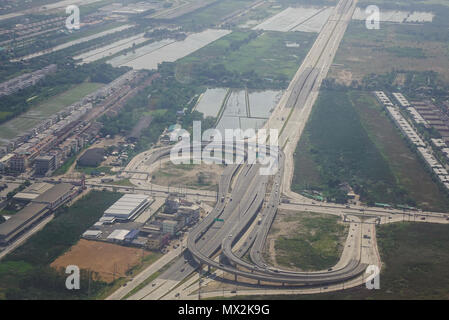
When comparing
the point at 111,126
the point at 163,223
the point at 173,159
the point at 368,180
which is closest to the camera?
the point at 163,223

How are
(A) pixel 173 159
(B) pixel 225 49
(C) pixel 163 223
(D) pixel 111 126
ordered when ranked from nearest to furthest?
1. (C) pixel 163 223
2. (A) pixel 173 159
3. (D) pixel 111 126
4. (B) pixel 225 49

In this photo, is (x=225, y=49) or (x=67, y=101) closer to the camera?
(x=67, y=101)

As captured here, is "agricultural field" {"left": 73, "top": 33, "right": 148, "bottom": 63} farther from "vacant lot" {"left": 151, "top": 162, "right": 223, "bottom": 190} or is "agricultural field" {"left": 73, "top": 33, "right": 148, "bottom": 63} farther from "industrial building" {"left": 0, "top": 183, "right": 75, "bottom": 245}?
"industrial building" {"left": 0, "top": 183, "right": 75, "bottom": 245}

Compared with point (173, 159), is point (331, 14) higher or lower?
higher

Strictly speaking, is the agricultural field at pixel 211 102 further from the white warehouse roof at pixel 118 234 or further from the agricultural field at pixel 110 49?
the white warehouse roof at pixel 118 234

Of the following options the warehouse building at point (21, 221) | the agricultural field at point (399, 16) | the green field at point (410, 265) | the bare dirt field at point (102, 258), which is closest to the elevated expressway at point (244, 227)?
the green field at point (410, 265)

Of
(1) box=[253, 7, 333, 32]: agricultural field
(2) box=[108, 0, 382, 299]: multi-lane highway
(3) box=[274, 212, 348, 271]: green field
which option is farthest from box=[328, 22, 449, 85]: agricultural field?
(3) box=[274, 212, 348, 271]: green field

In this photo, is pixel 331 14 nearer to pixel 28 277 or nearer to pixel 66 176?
pixel 66 176

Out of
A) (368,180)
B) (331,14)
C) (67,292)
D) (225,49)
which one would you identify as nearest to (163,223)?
(67,292)
